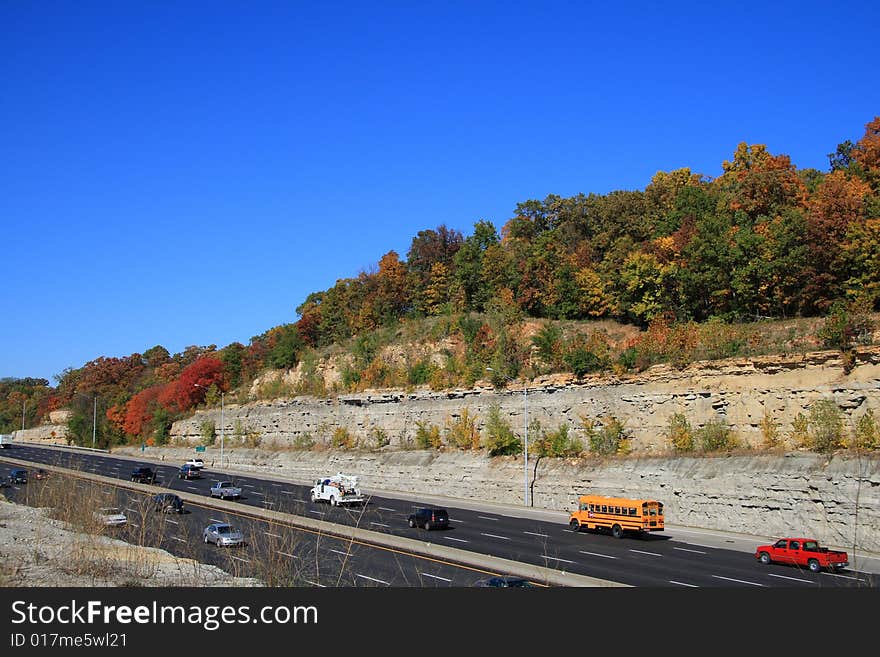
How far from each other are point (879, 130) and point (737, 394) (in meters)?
36.3

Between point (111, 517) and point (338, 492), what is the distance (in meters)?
24.6

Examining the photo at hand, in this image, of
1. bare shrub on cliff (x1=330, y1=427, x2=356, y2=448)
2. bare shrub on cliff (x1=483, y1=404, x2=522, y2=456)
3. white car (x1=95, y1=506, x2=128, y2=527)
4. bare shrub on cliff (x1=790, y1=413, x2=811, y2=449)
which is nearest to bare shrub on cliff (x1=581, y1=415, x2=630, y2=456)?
bare shrub on cliff (x1=483, y1=404, x2=522, y2=456)

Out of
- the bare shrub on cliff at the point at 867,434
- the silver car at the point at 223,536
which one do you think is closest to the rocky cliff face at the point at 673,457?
the bare shrub on cliff at the point at 867,434

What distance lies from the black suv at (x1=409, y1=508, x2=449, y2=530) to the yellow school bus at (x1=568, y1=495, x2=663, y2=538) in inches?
274

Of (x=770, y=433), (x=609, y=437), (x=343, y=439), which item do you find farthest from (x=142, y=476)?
(x=770, y=433)

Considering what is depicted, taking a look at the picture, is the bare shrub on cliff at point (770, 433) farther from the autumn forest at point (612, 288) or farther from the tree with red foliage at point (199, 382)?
the tree with red foliage at point (199, 382)

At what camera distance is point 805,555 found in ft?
90.5

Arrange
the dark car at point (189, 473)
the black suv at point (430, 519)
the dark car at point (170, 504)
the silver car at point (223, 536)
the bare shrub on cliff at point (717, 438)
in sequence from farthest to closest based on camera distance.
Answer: the dark car at point (189, 473)
the bare shrub on cliff at point (717, 438)
the black suv at point (430, 519)
the dark car at point (170, 504)
the silver car at point (223, 536)

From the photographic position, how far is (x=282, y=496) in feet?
163

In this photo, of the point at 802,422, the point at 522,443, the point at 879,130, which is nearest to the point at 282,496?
the point at 522,443

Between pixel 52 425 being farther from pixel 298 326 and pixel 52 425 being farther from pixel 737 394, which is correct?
pixel 737 394

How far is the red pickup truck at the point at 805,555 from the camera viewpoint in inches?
1064

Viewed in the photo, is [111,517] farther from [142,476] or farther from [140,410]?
[140,410]

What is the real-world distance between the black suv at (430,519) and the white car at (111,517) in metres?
16.6
